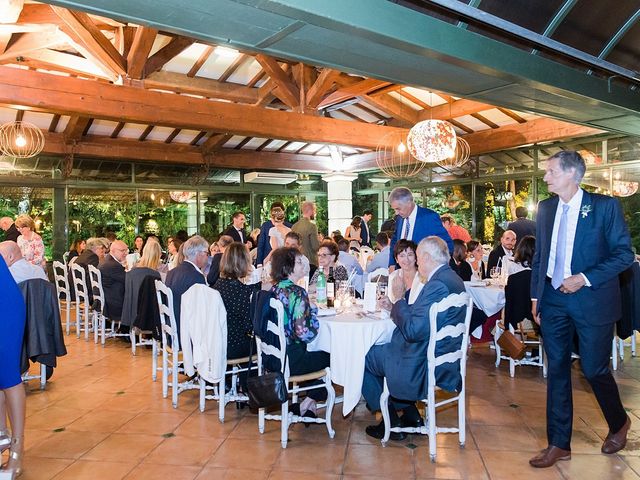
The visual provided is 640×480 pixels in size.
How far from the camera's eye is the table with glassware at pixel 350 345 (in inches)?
136

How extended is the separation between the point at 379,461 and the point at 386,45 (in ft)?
8.03

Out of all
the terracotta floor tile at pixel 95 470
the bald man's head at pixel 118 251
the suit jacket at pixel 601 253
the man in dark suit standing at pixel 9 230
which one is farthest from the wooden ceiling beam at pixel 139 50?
the suit jacket at pixel 601 253

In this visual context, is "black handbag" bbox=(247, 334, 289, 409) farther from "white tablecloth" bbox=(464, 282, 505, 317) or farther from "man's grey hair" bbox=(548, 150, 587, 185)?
"white tablecloth" bbox=(464, 282, 505, 317)

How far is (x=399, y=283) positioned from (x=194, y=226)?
9.87m

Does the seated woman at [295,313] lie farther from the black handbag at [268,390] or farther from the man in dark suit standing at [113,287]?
the man in dark suit standing at [113,287]

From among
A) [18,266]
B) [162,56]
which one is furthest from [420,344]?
[162,56]

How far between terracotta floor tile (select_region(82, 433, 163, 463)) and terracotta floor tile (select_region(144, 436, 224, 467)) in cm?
7

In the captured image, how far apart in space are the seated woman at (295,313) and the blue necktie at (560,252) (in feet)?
4.76

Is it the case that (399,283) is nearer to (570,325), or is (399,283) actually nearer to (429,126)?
(570,325)

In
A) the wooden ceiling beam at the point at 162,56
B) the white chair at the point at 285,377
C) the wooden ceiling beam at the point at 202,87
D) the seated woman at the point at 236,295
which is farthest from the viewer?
the wooden ceiling beam at the point at 202,87

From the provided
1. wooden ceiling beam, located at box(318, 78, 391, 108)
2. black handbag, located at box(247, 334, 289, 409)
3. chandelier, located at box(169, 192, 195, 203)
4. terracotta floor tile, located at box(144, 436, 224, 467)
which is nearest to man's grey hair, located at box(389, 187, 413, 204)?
black handbag, located at box(247, 334, 289, 409)

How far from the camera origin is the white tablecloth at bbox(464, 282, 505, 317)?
16.4 ft

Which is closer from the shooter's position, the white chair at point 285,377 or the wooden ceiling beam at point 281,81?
the white chair at point 285,377

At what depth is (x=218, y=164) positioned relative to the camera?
12.7 m
